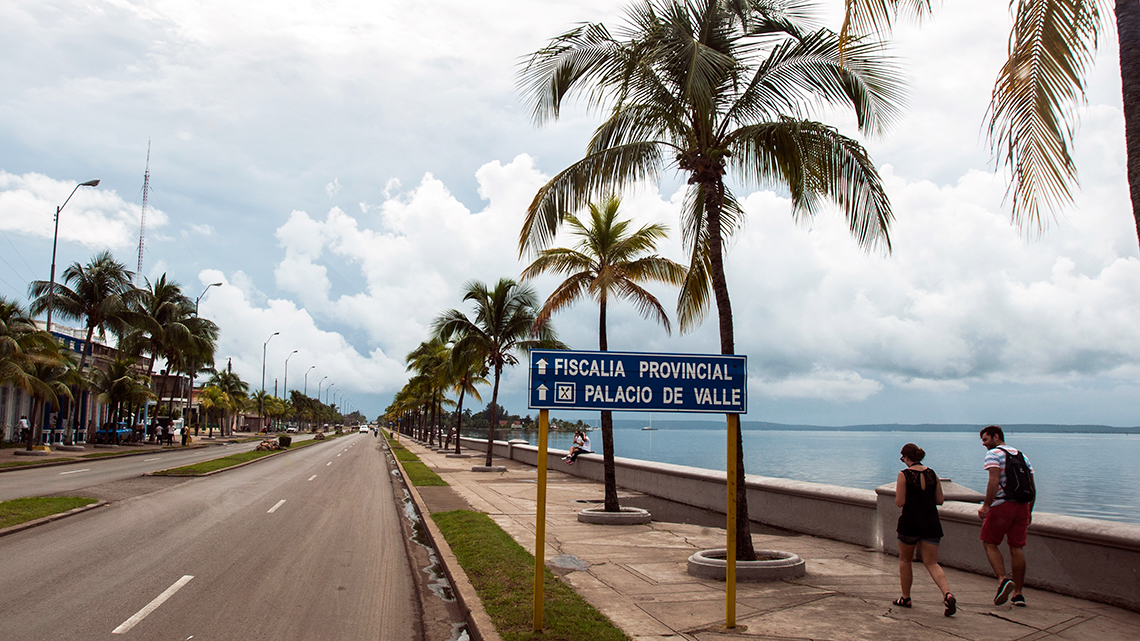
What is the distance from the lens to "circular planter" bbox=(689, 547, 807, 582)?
8289mm

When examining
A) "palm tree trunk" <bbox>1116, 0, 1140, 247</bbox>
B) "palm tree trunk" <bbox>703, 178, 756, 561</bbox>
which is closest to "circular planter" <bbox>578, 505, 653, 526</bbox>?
"palm tree trunk" <bbox>703, 178, 756, 561</bbox>

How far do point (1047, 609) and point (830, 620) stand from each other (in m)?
2.23

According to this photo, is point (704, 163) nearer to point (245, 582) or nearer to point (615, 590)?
point (615, 590)

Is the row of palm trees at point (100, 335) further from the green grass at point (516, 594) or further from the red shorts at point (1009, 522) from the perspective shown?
the red shorts at point (1009, 522)

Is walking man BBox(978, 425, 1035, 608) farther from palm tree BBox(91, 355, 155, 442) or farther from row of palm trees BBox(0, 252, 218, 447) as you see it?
palm tree BBox(91, 355, 155, 442)

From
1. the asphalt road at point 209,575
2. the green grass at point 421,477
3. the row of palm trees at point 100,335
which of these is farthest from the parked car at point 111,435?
the asphalt road at point 209,575

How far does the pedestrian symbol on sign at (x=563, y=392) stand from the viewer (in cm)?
638

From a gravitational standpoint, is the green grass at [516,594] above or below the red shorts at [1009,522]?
below

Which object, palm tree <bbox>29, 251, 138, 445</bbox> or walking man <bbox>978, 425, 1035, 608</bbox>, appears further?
palm tree <bbox>29, 251, 138, 445</bbox>

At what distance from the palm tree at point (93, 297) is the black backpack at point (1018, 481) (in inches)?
1755

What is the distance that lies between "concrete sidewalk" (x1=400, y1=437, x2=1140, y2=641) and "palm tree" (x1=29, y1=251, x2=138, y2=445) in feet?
125

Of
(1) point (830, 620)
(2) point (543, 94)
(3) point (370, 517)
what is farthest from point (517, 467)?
(1) point (830, 620)

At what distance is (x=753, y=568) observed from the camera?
8.28m

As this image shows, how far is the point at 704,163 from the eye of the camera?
9.65 meters
